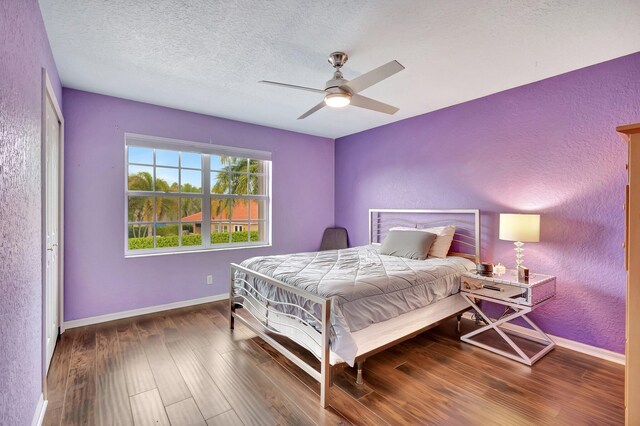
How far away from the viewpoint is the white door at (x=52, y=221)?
2.54 meters

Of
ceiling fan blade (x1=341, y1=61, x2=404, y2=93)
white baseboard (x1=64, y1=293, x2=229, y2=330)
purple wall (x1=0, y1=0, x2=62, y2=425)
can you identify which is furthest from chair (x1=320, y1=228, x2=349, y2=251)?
purple wall (x1=0, y1=0, x2=62, y2=425)

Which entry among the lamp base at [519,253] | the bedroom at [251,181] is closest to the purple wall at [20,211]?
the bedroom at [251,181]

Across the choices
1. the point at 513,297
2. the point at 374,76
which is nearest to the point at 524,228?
the point at 513,297

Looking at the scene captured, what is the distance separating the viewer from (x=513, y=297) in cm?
274

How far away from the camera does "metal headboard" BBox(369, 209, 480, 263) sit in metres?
3.51

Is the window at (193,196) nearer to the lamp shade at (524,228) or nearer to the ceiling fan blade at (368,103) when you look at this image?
the ceiling fan blade at (368,103)

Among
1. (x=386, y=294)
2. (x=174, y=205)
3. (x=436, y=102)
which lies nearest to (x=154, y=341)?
(x=174, y=205)

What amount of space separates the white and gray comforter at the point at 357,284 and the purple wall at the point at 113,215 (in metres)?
1.40

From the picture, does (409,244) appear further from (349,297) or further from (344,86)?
(344,86)

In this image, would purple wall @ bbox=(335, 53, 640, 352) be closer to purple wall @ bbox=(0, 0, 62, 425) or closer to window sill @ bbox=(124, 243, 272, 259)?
window sill @ bbox=(124, 243, 272, 259)

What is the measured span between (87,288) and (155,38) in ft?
8.92

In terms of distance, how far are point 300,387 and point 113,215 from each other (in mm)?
2864

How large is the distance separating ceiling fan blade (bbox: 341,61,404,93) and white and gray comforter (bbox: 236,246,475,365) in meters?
1.49

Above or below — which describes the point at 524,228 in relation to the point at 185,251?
above
